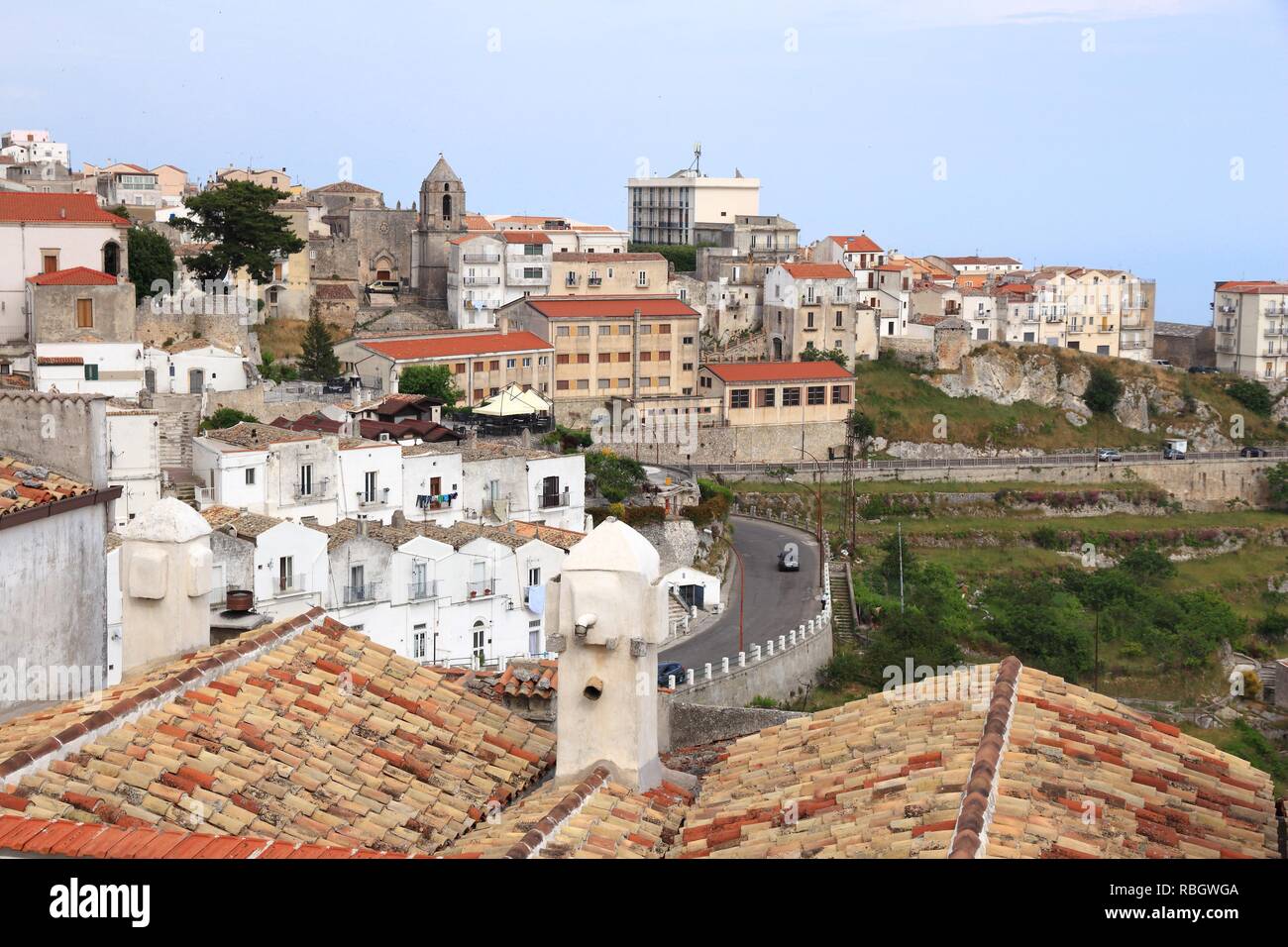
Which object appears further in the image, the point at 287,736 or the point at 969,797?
the point at 287,736

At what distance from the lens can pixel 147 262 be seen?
2276 inches

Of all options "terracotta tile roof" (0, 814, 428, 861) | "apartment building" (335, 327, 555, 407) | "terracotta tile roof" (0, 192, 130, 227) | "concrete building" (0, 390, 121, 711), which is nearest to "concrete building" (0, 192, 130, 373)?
"terracotta tile roof" (0, 192, 130, 227)

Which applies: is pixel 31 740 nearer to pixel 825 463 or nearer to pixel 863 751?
pixel 863 751

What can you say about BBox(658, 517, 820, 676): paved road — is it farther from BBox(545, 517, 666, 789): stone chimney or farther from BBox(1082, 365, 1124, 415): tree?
BBox(1082, 365, 1124, 415): tree

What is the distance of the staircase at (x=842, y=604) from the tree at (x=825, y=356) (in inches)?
841

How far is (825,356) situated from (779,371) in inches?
229

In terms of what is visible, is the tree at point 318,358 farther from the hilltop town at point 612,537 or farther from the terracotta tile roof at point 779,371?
the terracotta tile roof at point 779,371

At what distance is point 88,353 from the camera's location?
4819cm

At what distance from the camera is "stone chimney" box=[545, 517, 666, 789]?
11516 millimetres

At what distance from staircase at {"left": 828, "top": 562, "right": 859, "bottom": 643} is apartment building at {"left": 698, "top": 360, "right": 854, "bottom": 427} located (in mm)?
14977

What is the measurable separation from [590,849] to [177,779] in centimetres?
262

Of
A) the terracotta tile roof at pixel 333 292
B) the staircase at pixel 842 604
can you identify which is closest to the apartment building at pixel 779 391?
the terracotta tile roof at pixel 333 292

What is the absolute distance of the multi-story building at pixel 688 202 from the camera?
9175 centimetres
